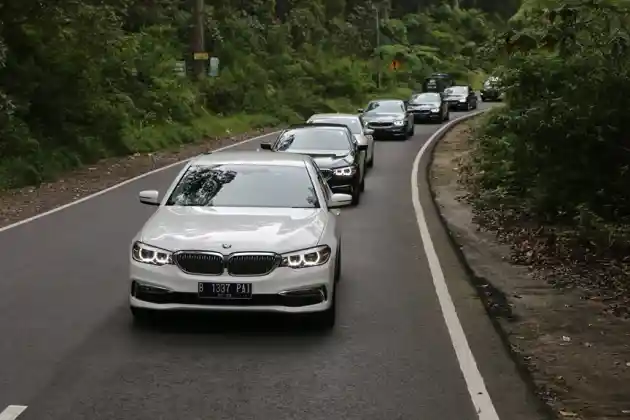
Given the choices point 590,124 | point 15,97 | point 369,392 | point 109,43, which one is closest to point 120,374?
point 369,392

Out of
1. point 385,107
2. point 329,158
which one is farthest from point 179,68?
point 329,158

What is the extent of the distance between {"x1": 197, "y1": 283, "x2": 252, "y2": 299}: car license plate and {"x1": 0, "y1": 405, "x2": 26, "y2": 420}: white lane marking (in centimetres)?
198

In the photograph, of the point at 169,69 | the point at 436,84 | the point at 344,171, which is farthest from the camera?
the point at 436,84

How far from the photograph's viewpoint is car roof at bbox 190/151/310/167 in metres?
10.2

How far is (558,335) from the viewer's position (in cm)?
836

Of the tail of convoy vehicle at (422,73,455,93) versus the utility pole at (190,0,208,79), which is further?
the tail of convoy vehicle at (422,73,455,93)

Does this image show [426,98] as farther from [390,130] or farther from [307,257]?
[307,257]

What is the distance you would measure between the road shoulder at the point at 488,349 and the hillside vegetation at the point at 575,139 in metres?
0.94

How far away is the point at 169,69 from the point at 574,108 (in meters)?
26.9

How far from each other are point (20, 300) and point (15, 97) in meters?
15.6

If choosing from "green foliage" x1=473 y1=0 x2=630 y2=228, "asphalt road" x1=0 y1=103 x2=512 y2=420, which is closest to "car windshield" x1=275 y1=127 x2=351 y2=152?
"green foliage" x1=473 y1=0 x2=630 y2=228

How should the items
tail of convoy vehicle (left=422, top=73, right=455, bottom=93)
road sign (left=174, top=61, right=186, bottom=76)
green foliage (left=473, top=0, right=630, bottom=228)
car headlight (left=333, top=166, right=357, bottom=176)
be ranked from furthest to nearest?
1. tail of convoy vehicle (left=422, top=73, right=455, bottom=93)
2. road sign (left=174, top=61, right=186, bottom=76)
3. car headlight (left=333, top=166, right=357, bottom=176)
4. green foliage (left=473, top=0, right=630, bottom=228)

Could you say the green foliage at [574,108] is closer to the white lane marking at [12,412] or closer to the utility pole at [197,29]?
the white lane marking at [12,412]

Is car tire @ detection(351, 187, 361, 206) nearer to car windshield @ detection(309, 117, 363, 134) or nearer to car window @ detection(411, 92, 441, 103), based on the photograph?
car windshield @ detection(309, 117, 363, 134)
